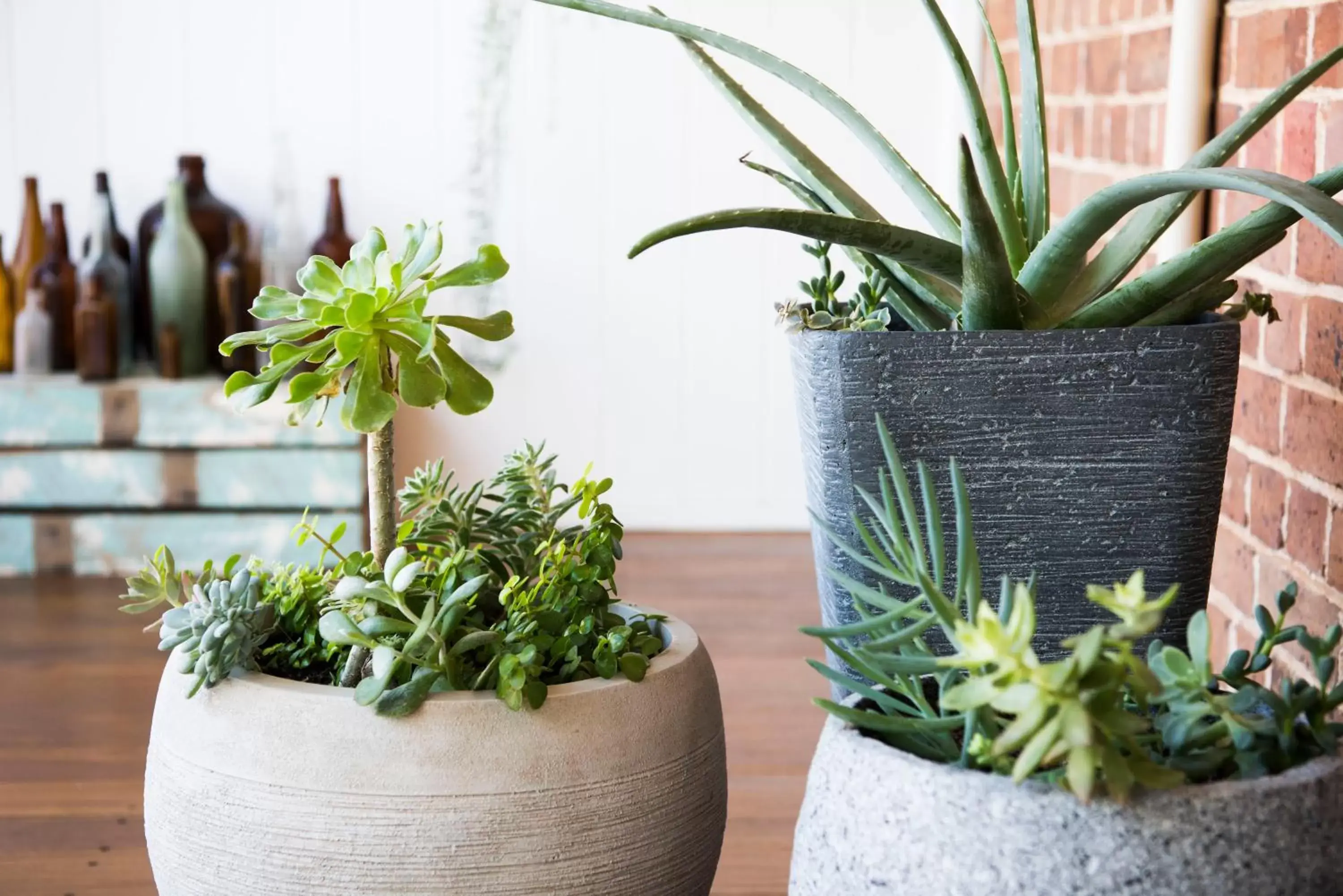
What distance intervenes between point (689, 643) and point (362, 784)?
18cm

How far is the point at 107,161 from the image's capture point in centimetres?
297

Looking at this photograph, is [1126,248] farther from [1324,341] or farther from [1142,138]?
[1142,138]

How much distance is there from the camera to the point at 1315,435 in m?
1.00

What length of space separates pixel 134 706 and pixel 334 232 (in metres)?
1.31

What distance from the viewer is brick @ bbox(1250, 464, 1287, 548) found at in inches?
42.1

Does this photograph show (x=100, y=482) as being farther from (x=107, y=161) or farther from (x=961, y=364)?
(x=961, y=364)

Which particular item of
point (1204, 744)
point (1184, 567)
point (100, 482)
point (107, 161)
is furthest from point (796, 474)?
point (1204, 744)

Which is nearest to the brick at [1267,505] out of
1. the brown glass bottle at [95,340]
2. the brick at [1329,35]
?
the brick at [1329,35]

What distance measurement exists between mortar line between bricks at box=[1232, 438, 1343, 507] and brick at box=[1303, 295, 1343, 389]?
0.07 metres

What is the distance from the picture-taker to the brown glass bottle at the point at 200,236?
9.00 feet

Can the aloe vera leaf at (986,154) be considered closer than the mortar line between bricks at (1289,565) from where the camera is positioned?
Yes

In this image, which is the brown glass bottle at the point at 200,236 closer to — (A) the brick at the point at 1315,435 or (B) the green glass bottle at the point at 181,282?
(B) the green glass bottle at the point at 181,282

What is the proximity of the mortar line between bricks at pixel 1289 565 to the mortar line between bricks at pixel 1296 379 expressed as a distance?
119 millimetres

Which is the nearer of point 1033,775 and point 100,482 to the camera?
point 1033,775
